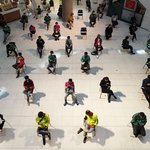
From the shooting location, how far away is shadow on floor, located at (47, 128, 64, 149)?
30.3 feet

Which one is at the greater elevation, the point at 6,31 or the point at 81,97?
the point at 6,31

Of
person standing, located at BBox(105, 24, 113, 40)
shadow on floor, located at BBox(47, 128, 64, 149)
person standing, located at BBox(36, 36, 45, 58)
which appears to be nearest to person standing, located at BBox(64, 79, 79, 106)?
shadow on floor, located at BBox(47, 128, 64, 149)

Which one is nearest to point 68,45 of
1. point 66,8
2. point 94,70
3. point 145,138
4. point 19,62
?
point 94,70

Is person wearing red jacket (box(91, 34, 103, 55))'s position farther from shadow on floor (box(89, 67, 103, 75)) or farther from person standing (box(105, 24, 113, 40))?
person standing (box(105, 24, 113, 40))

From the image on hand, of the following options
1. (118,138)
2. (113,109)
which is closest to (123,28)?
(113,109)

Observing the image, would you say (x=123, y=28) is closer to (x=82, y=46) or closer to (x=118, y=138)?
(x=82, y=46)

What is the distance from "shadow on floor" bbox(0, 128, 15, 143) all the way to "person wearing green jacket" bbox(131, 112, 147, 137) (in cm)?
460

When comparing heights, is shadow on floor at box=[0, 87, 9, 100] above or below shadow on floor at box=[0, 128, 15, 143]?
above

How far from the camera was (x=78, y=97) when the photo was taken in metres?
11.3

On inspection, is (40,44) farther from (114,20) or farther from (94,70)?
(114,20)

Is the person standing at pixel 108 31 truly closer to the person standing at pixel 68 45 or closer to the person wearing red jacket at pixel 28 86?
the person standing at pixel 68 45

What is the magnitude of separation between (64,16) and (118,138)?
1077 cm

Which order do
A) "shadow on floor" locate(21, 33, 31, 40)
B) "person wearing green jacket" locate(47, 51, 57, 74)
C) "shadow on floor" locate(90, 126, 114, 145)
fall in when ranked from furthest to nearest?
"shadow on floor" locate(21, 33, 31, 40), "person wearing green jacket" locate(47, 51, 57, 74), "shadow on floor" locate(90, 126, 114, 145)

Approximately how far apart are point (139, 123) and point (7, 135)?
5.00 metres
